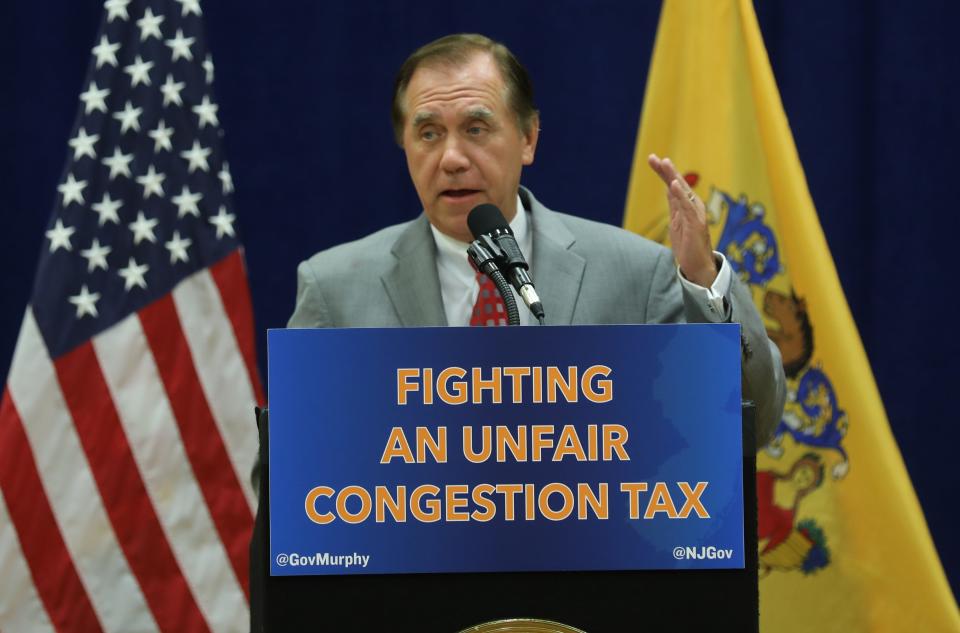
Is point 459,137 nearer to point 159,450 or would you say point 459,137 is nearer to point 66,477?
point 159,450

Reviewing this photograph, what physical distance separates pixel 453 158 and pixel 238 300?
116 centimetres

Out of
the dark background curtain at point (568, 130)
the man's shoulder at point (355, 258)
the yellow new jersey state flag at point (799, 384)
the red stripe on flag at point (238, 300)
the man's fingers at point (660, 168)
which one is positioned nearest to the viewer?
the man's fingers at point (660, 168)

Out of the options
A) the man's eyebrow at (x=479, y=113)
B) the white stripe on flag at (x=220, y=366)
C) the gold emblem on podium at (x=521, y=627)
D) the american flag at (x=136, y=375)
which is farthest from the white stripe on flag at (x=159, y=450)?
the gold emblem on podium at (x=521, y=627)

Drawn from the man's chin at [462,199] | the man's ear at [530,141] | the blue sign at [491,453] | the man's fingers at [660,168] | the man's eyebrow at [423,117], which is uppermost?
the man's ear at [530,141]

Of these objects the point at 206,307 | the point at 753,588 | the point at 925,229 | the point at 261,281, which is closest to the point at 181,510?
the point at 206,307

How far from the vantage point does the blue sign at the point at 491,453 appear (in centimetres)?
137

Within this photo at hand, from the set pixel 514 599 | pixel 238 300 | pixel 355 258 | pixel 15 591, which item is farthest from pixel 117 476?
pixel 514 599

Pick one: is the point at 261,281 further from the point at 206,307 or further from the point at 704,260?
the point at 704,260

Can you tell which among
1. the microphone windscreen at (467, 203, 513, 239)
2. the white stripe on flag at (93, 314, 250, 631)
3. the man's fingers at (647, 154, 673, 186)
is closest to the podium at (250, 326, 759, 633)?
the microphone windscreen at (467, 203, 513, 239)

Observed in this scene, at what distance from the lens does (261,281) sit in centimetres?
356

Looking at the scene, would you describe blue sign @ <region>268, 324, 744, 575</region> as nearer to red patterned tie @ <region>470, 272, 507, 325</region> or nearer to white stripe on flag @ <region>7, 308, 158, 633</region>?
red patterned tie @ <region>470, 272, 507, 325</region>

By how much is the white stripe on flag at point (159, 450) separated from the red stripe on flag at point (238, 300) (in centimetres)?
22

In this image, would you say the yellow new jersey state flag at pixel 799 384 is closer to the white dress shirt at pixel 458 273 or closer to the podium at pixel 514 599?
the white dress shirt at pixel 458 273

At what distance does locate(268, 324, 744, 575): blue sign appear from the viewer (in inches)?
53.9
